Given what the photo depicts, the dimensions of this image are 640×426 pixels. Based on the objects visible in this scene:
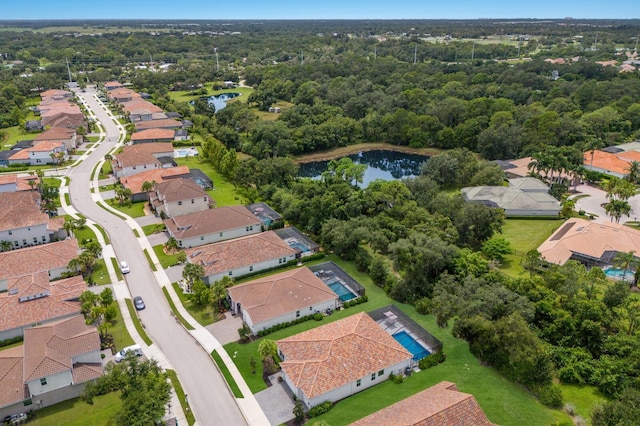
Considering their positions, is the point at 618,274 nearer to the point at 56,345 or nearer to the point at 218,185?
the point at 56,345

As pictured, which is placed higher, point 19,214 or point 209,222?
point 19,214

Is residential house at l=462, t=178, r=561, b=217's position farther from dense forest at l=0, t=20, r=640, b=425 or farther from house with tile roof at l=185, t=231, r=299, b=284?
house with tile roof at l=185, t=231, r=299, b=284

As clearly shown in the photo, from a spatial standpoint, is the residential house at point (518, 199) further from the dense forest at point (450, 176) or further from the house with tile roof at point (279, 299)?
the house with tile roof at point (279, 299)

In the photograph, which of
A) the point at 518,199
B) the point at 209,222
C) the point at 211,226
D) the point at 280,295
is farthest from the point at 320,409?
the point at 518,199

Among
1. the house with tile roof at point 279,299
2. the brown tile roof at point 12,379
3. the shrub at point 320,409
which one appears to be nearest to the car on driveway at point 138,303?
the house with tile roof at point 279,299

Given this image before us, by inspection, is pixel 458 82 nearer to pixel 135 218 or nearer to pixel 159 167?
pixel 159 167

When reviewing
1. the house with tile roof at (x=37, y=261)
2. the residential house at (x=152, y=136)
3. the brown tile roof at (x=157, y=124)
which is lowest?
the house with tile roof at (x=37, y=261)
